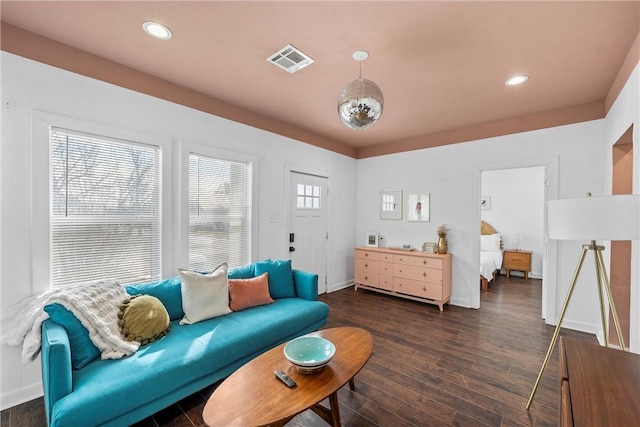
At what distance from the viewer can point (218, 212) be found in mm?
3084

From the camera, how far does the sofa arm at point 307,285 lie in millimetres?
2949

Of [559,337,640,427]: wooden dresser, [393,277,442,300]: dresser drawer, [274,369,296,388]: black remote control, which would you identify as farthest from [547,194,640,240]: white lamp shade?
[393,277,442,300]: dresser drawer

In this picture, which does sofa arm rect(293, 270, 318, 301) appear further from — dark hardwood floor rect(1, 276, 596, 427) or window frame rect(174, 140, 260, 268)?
window frame rect(174, 140, 260, 268)

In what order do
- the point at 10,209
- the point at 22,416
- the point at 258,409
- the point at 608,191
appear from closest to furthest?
1. the point at 258,409
2. the point at 22,416
3. the point at 10,209
4. the point at 608,191

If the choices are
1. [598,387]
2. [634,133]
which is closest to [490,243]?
[634,133]

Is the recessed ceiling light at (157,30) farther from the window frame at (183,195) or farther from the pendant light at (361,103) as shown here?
the pendant light at (361,103)

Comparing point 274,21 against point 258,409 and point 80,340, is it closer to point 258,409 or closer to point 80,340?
point 258,409

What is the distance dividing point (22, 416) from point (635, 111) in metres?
4.89

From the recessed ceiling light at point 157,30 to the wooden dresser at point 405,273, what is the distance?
3.82 m

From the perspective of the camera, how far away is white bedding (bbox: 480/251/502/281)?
15.2ft

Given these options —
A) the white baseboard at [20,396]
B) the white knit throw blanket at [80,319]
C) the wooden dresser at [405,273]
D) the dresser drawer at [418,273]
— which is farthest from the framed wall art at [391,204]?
the white baseboard at [20,396]

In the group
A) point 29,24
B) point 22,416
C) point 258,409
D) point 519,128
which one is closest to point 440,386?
point 258,409

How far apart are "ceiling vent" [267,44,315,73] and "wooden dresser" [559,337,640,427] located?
258 cm

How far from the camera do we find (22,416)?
1.74 metres
